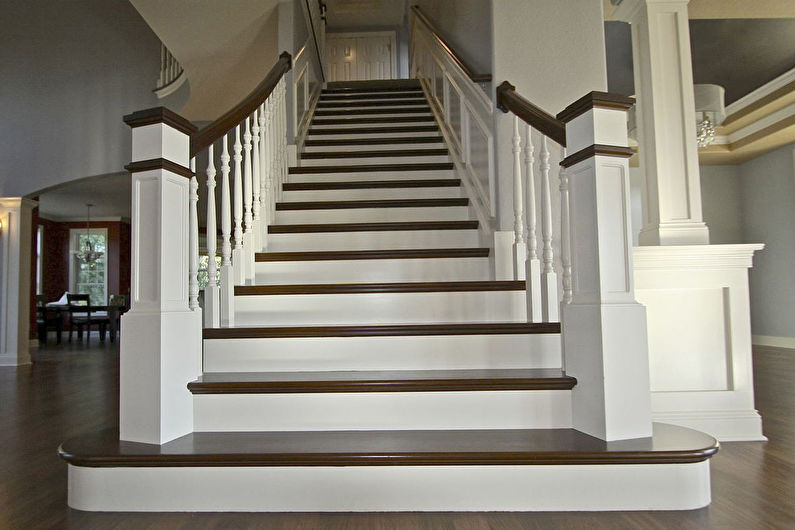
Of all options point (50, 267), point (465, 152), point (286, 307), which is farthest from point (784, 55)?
point (50, 267)

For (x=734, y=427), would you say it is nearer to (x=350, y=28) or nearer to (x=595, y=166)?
(x=595, y=166)

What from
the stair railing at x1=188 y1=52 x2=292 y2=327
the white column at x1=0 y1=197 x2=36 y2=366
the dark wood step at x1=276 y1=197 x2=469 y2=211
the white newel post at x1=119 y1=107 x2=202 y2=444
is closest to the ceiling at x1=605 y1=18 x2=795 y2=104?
the dark wood step at x1=276 y1=197 x2=469 y2=211

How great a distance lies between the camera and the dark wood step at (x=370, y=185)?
3914 mm

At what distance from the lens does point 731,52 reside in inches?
224

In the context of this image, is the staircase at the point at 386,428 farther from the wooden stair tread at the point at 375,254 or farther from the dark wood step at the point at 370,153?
the dark wood step at the point at 370,153

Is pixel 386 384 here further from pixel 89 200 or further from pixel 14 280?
pixel 89 200

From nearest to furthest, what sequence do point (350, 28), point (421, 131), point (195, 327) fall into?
point (195, 327)
point (421, 131)
point (350, 28)

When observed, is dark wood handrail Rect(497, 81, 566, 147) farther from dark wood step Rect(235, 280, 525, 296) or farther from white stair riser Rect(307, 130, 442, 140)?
white stair riser Rect(307, 130, 442, 140)

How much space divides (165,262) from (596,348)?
1361 millimetres

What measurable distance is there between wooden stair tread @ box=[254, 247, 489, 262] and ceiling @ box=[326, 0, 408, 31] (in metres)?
7.65

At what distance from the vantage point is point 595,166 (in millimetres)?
1817

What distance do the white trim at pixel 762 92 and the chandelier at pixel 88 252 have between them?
1153cm

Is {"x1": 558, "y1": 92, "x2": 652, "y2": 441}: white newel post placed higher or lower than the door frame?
lower

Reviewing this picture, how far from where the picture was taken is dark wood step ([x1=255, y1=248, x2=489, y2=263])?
2998mm
